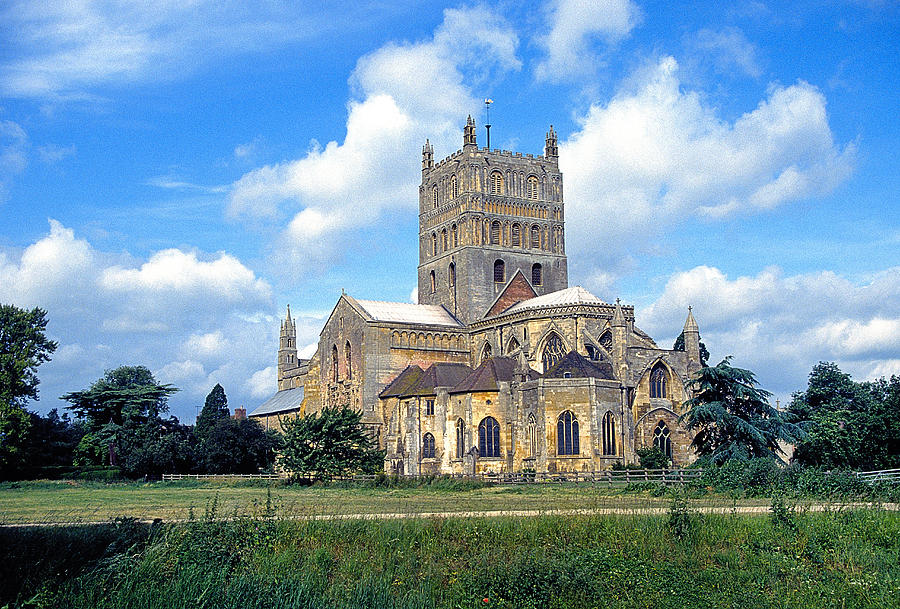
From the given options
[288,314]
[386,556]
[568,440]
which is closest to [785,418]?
[568,440]

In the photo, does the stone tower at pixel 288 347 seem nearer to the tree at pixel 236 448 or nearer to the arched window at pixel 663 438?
the tree at pixel 236 448

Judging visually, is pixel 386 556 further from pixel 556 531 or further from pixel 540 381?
pixel 540 381

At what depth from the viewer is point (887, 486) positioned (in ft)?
107

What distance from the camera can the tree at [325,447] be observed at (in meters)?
57.3

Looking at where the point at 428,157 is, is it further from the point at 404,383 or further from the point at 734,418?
the point at 734,418

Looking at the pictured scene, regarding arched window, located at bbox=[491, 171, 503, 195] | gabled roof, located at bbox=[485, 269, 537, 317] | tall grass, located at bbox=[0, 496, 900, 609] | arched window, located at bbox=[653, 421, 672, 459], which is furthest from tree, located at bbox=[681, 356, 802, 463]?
arched window, located at bbox=[491, 171, 503, 195]

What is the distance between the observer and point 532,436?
2403 inches

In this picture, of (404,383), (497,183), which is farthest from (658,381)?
(497,183)

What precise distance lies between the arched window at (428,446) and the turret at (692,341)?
1920 cm

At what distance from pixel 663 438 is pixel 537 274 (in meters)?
24.8

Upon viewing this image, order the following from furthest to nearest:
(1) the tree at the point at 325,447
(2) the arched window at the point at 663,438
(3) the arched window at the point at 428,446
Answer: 1. (3) the arched window at the point at 428,446
2. (2) the arched window at the point at 663,438
3. (1) the tree at the point at 325,447

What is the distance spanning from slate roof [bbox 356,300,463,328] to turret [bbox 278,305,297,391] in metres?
56.4

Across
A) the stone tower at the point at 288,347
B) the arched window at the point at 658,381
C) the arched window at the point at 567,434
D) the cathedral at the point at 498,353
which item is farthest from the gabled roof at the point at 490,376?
the stone tower at the point at 288,347

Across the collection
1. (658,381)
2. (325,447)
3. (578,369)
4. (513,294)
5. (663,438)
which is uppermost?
(513,294)
